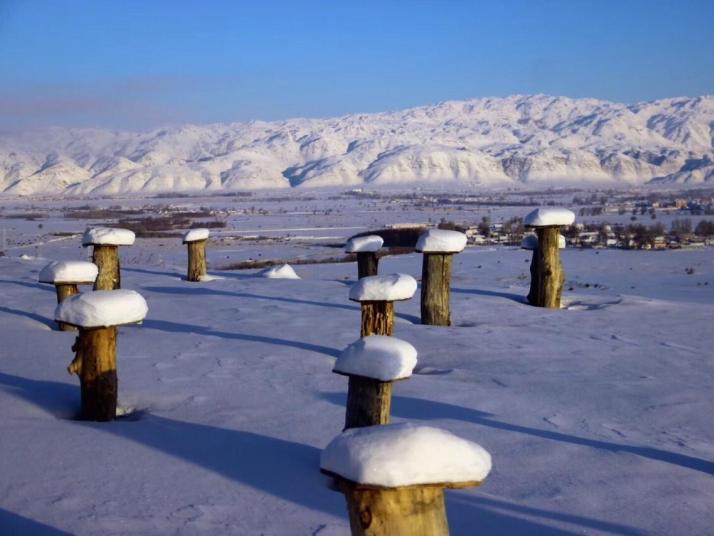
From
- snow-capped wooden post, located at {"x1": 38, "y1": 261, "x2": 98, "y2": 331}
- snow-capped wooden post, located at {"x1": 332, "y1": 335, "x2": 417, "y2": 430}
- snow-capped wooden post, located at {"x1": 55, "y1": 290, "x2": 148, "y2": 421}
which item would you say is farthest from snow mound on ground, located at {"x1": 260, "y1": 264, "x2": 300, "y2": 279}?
snow-capped wooden post, located at {"x1": 332, "y1": 335, "x2": 417, "y2": 430}

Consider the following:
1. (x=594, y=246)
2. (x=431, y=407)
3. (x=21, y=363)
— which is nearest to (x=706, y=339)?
(x=431, y=407)

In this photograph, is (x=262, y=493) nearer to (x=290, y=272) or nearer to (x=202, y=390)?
(x=202, y=390)

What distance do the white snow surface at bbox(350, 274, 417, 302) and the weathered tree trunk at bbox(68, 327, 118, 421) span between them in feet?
8.28

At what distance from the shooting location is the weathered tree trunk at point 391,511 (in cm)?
238

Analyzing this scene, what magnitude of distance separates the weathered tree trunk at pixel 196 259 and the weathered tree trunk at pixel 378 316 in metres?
7.03

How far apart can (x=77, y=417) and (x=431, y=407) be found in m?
2.50

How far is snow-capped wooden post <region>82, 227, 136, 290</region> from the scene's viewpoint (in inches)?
380

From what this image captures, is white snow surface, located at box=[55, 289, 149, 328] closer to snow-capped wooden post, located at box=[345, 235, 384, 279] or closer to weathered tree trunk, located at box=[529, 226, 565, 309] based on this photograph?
snow-capped wooden post, located at box=[345, 235, 384, 279]

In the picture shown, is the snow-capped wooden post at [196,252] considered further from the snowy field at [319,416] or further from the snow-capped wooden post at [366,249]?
the snow-capped wooden post at [366,249]

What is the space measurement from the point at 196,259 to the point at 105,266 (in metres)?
3.81

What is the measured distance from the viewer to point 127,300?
504 centimetres

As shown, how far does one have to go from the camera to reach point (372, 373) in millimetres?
4297

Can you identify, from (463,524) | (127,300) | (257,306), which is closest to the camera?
(463,524)

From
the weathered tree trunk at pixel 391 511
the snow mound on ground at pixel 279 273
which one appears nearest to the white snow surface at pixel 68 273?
the snow mound on ground at pixel 279 273
